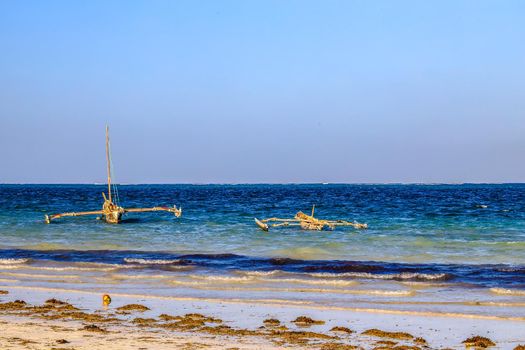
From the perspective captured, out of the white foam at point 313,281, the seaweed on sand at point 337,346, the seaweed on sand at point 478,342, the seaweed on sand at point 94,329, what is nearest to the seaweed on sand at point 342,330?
the seaweed on sand at point 337,346

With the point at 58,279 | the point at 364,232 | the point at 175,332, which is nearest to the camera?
the point at 175,332

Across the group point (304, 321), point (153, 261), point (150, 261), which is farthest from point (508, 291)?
point (150, 261)

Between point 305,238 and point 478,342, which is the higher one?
point 478,342

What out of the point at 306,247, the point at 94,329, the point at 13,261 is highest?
the point at 94,329

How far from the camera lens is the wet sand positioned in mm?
11039

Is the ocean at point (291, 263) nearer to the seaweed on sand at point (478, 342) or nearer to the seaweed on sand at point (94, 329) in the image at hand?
the seaweed on sand at point (478, 342)

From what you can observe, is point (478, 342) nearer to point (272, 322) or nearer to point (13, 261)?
point (272, 322)

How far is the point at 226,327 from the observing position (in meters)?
12.4

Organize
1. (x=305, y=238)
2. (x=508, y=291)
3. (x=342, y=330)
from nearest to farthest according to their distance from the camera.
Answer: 1. (x=342, y=330)
2. (x=508, y=291)
3. (x=305, y=238)

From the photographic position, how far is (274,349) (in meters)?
10.7

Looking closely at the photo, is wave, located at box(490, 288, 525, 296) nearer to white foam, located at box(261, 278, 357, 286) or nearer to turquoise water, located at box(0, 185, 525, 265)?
white foam, located at box(261, 278, 357, 286)

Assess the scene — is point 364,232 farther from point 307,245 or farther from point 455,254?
point 455,254

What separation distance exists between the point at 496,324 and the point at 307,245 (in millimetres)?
17420

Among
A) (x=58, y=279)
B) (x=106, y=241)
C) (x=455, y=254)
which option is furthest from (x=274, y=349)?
(x=106, y=241)
